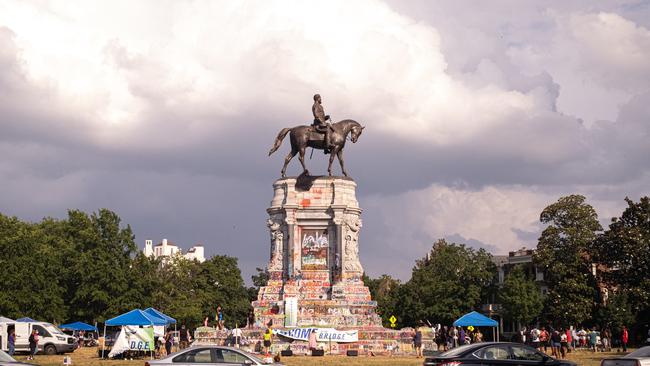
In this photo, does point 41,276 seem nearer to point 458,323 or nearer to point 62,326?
point 62,326

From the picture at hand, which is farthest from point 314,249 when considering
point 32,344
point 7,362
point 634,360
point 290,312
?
point 7,362

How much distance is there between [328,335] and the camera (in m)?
58.3

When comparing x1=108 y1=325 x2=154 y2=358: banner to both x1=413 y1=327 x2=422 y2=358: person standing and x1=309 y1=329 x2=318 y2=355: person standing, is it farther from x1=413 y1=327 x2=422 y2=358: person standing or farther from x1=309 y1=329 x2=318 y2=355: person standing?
x1=413 y1=327 x2=422 y2=358: person standing

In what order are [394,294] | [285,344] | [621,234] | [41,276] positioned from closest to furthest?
[285,344] < [621,234] < [41,276] < [394,294]

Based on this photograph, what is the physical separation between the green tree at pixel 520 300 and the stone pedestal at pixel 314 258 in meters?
44.4

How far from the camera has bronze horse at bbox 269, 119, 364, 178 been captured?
6644cm

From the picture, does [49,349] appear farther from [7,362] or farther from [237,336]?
[7,362]

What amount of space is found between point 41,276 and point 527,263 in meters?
67.1

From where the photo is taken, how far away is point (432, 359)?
29406 mm

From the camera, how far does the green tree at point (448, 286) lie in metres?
108

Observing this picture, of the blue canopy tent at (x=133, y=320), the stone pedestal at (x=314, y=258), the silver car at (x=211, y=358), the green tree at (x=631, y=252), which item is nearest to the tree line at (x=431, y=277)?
the green tree at (x=631, y=252)

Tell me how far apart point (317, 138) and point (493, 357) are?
128 ft

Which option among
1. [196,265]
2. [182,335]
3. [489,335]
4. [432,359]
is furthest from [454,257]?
[432,359]

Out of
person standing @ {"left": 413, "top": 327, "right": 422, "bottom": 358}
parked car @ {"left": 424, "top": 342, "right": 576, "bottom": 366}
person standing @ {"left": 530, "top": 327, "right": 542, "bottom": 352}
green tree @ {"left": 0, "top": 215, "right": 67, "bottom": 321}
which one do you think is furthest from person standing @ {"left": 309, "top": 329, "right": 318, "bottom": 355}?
green tree @ {"left": 0, "top": 215, "right": 67, "bottom": 321}
